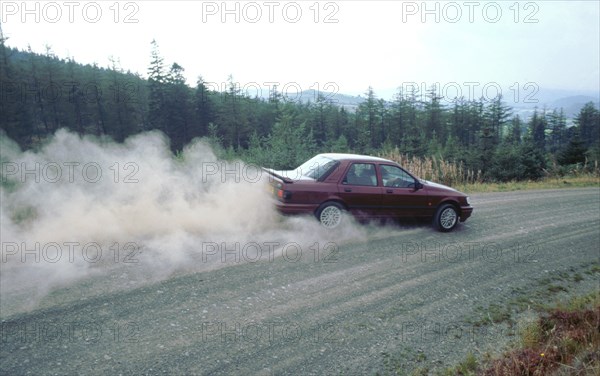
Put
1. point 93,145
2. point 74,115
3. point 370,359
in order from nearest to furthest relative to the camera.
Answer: point 370,359 → point 93,145 → point 74,115

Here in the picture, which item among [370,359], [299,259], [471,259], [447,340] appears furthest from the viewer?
[471,259]

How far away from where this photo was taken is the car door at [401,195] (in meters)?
8.12

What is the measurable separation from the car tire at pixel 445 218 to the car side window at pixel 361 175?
1716mm

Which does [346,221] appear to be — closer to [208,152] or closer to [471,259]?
[471,259]

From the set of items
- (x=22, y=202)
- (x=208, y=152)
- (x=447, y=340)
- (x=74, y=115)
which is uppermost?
(x=74, y=115)

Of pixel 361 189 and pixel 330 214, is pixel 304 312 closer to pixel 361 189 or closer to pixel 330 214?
pixel 330 214

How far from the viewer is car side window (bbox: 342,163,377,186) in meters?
7.87

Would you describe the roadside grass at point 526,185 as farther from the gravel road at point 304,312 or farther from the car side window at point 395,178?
the gravel road at point 304,312

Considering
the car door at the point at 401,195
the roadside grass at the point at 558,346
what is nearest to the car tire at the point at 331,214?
the car door at the point at 401,195

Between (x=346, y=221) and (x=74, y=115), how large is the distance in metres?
52.5

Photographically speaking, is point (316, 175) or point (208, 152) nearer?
point (316, 175)

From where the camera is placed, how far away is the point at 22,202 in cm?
654

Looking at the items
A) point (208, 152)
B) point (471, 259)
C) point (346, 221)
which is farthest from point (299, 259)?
point (208, 152)

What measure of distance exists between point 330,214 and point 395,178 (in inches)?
69.1
